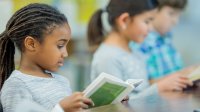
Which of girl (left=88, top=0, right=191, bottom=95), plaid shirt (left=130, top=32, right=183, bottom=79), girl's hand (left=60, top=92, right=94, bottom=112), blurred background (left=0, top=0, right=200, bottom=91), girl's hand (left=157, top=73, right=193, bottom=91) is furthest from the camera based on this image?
blurred background (left=0, top=0, right=200, bottom=91)

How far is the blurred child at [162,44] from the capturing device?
2.49 meters

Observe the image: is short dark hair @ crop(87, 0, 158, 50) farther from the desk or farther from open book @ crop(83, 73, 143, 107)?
open book @ crop(83, 73, 143, 107)

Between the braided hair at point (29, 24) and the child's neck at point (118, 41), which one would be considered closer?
the braided hair at point (29, 24)

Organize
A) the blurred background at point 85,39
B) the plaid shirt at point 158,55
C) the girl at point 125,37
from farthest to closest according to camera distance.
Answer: the blurred background at point 85,39 < the plaid shirt at point 158,55 < the girl at point 125,37

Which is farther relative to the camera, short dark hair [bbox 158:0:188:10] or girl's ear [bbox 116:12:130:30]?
short dark hair [bbox 158:0:188:10]

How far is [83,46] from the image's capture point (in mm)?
3314

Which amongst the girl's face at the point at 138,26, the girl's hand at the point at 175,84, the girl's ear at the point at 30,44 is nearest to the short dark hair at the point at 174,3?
the girl's face at the point at 138,26

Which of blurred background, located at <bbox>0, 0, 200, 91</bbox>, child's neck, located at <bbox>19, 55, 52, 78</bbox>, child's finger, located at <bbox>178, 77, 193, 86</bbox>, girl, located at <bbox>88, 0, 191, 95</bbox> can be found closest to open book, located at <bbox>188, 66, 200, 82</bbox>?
child's finger, located at <bbox>178, 77, 193, 86</bbox>

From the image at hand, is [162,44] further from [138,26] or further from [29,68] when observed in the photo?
[29,68]

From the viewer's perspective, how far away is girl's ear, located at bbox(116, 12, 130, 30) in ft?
6.73

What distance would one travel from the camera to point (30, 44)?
1.21 metres

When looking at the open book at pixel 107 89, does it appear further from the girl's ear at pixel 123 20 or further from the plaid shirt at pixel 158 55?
the plaid shirt at pixel 158 55

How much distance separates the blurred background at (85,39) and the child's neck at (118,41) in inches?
37.2

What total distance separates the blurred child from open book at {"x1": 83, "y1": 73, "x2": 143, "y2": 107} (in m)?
1.16
